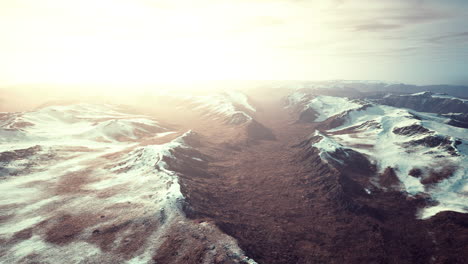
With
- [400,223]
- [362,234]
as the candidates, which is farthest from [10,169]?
[400,223]

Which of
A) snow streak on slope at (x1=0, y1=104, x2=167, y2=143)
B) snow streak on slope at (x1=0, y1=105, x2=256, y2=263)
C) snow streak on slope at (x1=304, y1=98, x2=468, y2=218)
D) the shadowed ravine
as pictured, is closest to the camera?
snow streak on slope at (x1=0, y1=105, x2=256, y2=263)

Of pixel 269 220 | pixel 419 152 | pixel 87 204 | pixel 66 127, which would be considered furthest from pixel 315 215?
pixel 66 127

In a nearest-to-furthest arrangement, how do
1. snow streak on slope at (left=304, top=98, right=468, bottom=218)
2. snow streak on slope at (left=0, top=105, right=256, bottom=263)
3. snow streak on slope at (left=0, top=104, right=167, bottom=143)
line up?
snow streak on slope at (left=0, top=105, right=256, bottom=263) < snow streak on slope at (left=304, top=98, right=468, bottom=218) < snow streak on slope at (left=0, top=104, right=167, bottom=143)

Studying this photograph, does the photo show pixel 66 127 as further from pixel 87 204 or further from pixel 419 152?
pixel 419 152

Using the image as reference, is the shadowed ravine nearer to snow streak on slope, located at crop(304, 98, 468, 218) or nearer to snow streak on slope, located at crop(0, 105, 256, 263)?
snow streak on slope, located at crop(0, 105, 256, 263)

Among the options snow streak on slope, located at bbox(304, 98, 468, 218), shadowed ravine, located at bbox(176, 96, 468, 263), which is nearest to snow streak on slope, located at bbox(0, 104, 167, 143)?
shadowed ravine, located at bbox(176, 96, 468, 263)

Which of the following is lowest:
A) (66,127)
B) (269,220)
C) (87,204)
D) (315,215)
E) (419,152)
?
(315,215)

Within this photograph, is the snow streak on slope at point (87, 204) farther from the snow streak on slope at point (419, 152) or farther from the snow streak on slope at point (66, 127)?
the snow streak on slope at point (419, 152)
